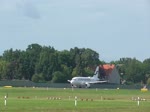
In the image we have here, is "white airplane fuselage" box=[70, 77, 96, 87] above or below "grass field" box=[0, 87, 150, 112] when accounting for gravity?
above

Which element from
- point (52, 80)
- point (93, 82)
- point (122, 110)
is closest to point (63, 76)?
point (52, 80)

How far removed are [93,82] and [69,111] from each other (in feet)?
411

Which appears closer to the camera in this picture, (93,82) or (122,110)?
(122,110)

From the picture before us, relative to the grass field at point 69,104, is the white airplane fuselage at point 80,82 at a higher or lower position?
higher

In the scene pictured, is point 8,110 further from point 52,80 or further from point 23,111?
point 52,80

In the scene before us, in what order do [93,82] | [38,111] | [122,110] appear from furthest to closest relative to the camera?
[93,82]
[122,110]
[38,111]

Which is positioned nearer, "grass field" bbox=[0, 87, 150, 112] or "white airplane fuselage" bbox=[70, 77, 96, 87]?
"grass field" bbox=[0, 87, 150, 112]

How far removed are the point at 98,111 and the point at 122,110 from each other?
288 centimetres

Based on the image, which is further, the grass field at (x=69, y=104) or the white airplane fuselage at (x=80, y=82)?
the white airplane fuselage at (x=80, y=82)

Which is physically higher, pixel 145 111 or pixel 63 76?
pixel 63 76

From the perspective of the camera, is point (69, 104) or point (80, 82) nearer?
point (69, 104)

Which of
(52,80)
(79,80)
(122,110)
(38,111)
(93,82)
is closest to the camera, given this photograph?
(38,111)

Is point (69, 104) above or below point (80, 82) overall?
below

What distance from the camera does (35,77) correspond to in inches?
7692
